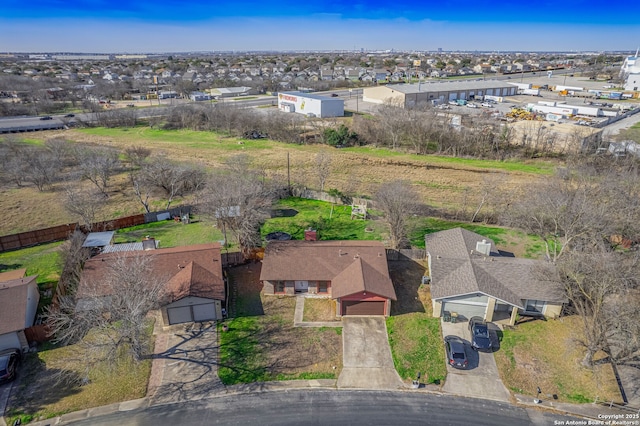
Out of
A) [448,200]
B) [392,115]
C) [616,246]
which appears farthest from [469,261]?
[392,115]

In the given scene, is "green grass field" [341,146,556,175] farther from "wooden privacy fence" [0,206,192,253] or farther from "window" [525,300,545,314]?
"wooden privacy fence" [0,206,192,253]

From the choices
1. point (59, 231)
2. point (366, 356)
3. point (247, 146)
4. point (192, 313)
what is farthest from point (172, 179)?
point (366, 356)

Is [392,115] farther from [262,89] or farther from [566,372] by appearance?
[262,89]

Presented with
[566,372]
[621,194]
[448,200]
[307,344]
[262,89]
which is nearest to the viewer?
[566,372]

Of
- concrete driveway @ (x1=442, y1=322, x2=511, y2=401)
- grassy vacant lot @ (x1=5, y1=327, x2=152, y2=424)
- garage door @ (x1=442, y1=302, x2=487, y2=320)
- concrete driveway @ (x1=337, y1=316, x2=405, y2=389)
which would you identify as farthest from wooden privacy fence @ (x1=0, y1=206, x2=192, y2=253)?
concrete driveway @ (x1=442, y1=322, x2=511, y2=401)

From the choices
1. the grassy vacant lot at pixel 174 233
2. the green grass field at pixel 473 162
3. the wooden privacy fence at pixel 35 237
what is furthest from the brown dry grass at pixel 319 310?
the green grass field at pixel 473 162

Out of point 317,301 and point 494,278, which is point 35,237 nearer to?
point 317,301
